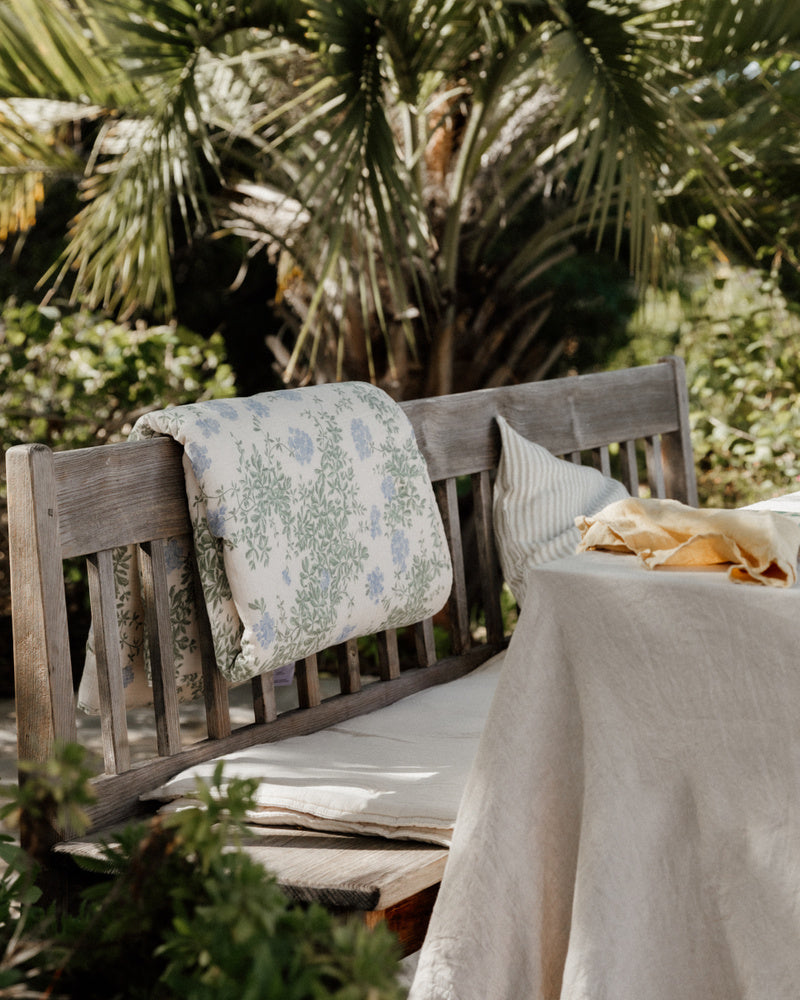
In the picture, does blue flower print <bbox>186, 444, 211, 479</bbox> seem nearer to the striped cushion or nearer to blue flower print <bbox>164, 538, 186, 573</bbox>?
blue flower print <bbox>164, 538, 186, 573</bbox>

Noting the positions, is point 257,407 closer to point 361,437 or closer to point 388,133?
point 361,437

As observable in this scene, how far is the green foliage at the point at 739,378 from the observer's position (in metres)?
4.52

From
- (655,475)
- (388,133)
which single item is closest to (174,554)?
(388,133)

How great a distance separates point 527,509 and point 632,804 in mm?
972

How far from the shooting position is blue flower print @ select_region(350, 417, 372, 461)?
172cm

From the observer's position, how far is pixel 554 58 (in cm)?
255

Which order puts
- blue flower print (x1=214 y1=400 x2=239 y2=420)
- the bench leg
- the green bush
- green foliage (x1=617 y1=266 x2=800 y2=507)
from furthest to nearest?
green foliage (x1=617 y1=266 x2=800 y2=507), the green bush, blue flower print (x1=214 y1=400 x2=239 y2=420), the bench leg

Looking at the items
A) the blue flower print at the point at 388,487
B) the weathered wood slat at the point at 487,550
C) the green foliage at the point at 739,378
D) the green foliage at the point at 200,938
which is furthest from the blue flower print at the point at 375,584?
the green foliage at the point at 739,378

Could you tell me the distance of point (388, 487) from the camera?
1754 millimetres

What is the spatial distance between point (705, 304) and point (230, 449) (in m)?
4.06

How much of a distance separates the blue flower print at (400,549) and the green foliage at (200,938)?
0.97 m

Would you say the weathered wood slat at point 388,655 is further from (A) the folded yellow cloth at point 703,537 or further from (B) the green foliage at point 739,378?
(B) the green foliage at point 739,378

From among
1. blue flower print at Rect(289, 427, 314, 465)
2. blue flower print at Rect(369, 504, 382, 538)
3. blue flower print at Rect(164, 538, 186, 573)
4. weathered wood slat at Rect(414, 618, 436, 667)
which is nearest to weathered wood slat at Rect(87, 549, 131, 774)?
blue flower print at Rect(164, 538, 186, 573)

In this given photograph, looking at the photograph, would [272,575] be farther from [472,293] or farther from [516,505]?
[472,293]
